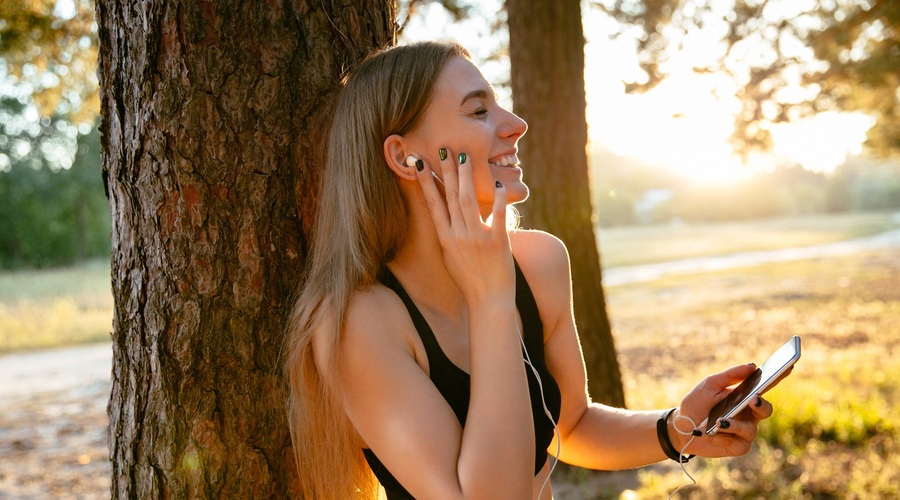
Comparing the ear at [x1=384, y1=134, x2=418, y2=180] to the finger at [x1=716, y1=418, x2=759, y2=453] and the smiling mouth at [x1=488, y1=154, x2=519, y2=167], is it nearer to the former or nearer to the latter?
the smiling mouth at [x1=488, y1=154, x2=519, y2=167]

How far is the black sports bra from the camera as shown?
6.04ft

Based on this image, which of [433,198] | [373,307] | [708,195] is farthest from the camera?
[708,195]

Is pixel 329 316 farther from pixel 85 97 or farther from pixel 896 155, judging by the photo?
pixel 896 155

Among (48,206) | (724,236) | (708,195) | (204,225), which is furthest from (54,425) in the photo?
(708,195)

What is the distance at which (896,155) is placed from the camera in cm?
1461

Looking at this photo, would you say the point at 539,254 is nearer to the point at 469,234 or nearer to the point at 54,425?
the point at 469,234

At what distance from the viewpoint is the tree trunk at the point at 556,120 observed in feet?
Answer: 16.5

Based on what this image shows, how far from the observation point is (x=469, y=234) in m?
1.84

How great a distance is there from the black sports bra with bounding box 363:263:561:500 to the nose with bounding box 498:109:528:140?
1.24 ft

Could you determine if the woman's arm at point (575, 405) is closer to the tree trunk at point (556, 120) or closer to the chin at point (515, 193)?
the chin at point (515, 193)

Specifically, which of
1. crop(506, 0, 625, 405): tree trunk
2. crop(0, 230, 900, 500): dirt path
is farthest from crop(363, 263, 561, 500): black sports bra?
crop(0, 230, 900, 500): dirt path

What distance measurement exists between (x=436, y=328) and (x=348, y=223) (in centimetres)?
35

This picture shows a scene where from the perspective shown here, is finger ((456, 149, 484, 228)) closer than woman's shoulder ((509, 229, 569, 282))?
Yes

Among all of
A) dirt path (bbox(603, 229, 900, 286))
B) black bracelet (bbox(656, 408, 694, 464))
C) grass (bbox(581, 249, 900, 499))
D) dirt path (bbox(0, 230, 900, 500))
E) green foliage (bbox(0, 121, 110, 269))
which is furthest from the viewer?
green foliage (bbox(0, 121, 110, 269))
